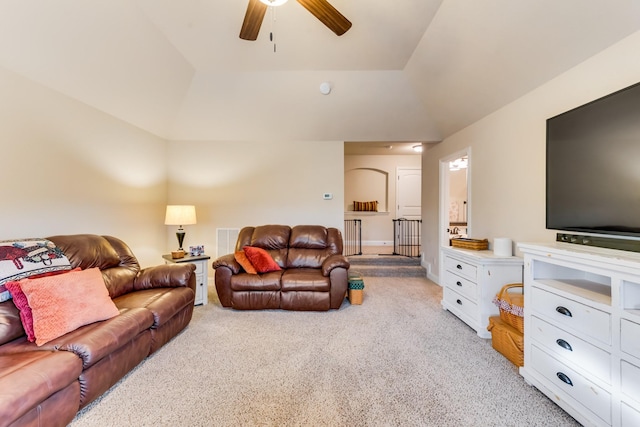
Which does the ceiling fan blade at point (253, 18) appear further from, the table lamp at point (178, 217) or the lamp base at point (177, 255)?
the lamp base at point (177, 255)

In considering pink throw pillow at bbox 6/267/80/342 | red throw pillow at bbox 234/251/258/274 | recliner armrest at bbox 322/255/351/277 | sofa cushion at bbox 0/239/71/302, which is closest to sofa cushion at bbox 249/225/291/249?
red throw pillow at bbox 234/251/258/274

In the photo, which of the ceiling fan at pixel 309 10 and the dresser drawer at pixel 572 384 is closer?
the dresser drawer at pixel 572 384

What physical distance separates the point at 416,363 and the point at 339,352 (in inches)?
25.8

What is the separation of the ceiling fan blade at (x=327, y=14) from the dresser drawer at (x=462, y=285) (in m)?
2.75

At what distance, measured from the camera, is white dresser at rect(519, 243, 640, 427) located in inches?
51.7

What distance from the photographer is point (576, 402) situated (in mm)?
1539

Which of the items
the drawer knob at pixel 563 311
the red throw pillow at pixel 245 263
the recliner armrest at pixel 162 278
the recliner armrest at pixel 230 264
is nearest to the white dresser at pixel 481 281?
the drawer knob at pixel 563 311

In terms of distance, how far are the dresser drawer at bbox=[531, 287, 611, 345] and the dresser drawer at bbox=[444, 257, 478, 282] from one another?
2.81ft

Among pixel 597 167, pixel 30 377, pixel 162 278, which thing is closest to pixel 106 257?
pixel 162 278

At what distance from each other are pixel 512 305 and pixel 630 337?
3.11ft

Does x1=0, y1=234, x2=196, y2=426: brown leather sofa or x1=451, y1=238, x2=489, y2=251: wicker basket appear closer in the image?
x1=0, y1=234, x2=196, y2=426: brown leather sofa

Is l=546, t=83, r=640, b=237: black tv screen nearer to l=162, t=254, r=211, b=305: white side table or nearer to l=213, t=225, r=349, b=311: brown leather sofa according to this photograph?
l=213, t=225, r=349, b=311: brown leather sofa

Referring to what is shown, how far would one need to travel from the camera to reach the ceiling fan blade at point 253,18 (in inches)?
70.7

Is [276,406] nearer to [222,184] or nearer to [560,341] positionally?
[560,341]
